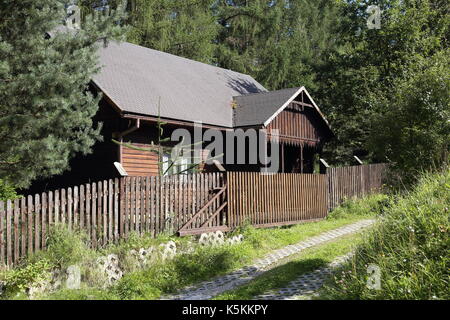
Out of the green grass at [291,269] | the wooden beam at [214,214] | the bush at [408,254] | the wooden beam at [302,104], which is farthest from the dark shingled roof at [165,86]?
the bush at [408,254]

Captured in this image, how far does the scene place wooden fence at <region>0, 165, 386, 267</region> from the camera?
8.62 meters

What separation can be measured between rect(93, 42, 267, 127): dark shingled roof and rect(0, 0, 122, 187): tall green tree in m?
3.33

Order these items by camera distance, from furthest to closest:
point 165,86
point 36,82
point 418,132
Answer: point 165,86, point 36,82, point 418,132

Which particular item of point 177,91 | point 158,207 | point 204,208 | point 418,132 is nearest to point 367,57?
point 177,91

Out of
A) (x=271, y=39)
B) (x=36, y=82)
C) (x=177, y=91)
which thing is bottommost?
(x=36, y=82)

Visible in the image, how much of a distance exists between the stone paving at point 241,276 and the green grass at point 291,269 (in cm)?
30

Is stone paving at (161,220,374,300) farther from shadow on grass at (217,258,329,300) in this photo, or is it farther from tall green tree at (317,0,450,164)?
tall green tree at (317,0,450,164)

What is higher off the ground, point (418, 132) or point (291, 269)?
point (418, 132)

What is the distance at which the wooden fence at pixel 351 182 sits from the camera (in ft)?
55.9

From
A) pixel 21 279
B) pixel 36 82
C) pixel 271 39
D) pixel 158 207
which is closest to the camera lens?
pixel 21 279

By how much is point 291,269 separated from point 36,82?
652cm

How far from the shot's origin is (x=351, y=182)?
1845 cm

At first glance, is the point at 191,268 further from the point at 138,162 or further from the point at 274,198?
the point at 138,162
